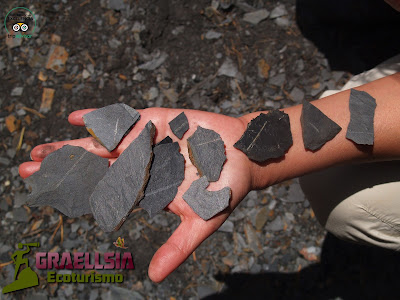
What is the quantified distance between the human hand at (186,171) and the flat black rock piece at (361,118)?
508 millimetres

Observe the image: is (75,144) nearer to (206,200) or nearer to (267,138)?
(206,200)

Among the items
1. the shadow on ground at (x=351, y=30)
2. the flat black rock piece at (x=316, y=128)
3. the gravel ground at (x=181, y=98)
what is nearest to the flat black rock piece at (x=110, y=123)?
the gravel ground at (x=181, y=98)

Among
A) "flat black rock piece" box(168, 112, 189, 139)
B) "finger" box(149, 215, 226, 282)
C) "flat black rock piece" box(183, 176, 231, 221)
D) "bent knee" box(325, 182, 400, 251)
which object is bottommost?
"bent knee" box(325, 182, 400, 251)

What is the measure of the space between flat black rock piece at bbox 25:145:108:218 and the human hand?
51 millimetres

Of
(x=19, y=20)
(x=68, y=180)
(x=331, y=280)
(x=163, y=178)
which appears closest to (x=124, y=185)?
(x=163, y=178)

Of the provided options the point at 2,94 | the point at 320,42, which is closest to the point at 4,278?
the point at 2,94

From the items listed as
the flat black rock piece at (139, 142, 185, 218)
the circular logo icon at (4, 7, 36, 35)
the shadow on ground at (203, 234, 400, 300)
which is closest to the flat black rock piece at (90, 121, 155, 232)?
the flat black rock piece at (139, 142, 185, 218)

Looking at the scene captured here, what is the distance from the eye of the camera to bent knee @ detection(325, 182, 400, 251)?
1728 mm

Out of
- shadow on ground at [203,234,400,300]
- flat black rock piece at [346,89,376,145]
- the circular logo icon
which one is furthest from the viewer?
the circular logo icon

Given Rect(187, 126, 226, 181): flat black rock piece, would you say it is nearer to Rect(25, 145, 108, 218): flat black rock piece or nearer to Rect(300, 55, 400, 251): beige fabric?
Rect(25, 145, 108, 218): flat black rock piece

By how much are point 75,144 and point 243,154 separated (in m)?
0.90

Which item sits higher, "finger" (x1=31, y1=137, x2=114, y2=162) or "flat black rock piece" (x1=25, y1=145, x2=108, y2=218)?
"finger" (x1=31, y1=137, x2=114, y2=162)

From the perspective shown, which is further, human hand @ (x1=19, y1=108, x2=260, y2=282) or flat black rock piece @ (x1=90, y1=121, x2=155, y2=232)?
flat black rock piece @ (x1=90, y1=121, x2=155, y2=232)

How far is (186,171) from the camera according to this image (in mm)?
1831
